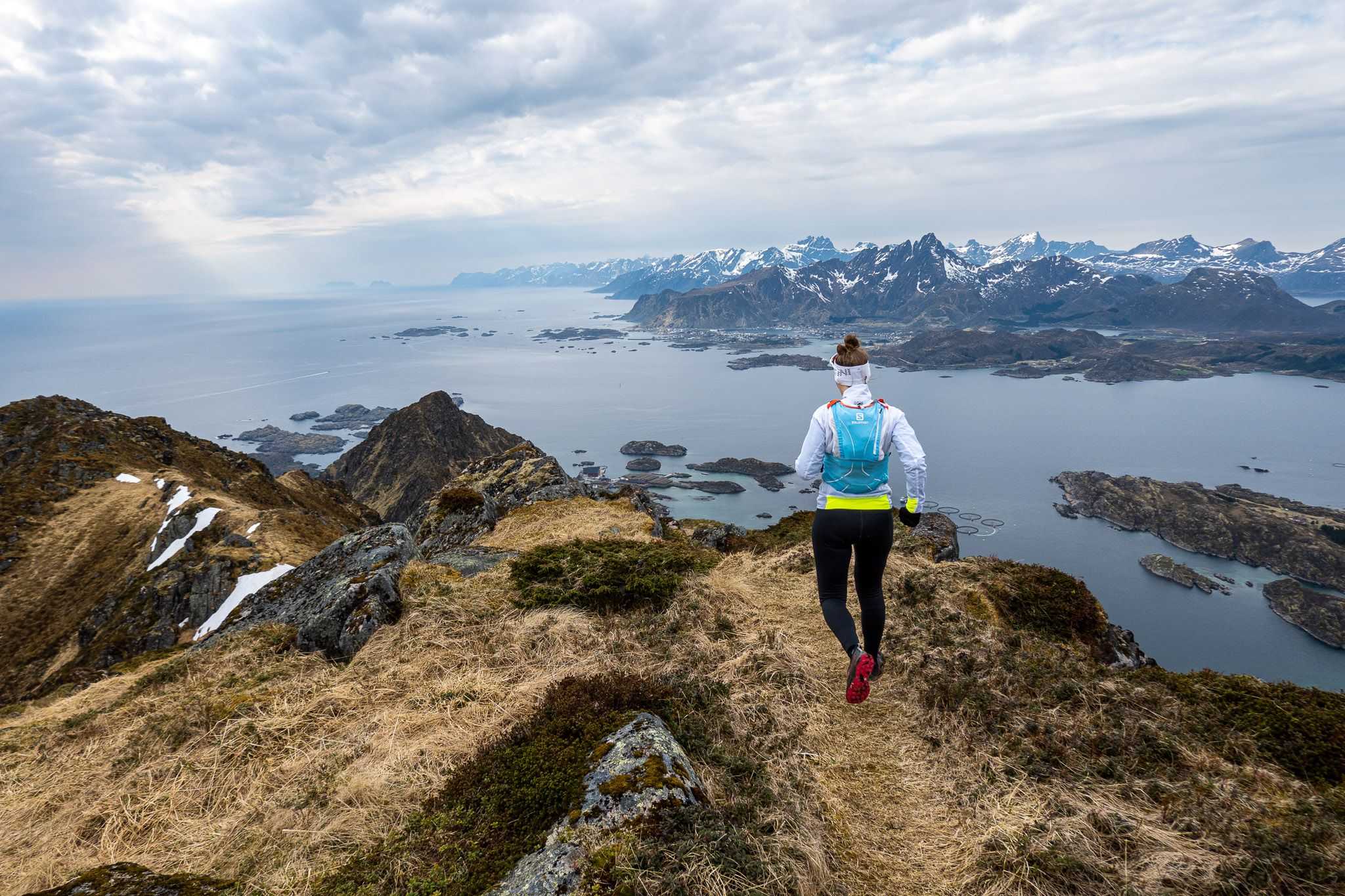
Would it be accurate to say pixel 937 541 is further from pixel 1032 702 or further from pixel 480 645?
pixel 480 645

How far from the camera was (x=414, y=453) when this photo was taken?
151875 millimetres

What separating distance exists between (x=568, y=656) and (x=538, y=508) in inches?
540

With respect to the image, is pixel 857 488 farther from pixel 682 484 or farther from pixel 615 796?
pixel 682 484

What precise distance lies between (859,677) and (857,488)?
9.10 feet

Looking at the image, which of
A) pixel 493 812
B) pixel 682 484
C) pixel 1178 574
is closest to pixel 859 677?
pixel 493 812

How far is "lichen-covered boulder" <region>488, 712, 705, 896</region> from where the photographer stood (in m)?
4.52

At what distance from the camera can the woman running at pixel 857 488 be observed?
7.37 meters

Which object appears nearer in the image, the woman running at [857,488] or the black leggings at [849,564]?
the woman running at [857,488]

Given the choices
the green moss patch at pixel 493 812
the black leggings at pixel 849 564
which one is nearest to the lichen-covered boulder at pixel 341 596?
the green moss patch at pixel 493 812

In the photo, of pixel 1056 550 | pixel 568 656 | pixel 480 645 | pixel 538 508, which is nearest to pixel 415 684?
pixel 480 645

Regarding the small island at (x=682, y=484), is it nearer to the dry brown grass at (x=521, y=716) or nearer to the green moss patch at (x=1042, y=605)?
the green moss patch at (x=1042, y=605)

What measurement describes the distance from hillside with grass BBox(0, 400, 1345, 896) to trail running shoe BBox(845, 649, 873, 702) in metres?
0.49

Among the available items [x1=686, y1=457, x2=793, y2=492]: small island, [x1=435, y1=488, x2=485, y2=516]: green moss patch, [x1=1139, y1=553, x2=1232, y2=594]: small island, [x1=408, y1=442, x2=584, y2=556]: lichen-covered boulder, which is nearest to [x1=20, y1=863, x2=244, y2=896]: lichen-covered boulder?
[x1=408, y1=442, x2=584, y2=556]: lichen-covered boulder

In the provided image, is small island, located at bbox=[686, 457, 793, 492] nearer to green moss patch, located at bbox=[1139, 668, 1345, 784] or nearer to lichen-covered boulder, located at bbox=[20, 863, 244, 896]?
green moss patch, located at bbox=[1139, 668, 1345, 784]
